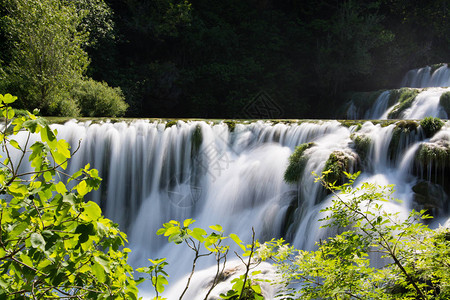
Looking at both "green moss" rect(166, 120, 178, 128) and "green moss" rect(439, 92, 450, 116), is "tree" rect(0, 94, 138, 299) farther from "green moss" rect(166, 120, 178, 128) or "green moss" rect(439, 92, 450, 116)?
"green moss" rect(439, 92, 450, 116)

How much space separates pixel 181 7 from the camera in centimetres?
2180

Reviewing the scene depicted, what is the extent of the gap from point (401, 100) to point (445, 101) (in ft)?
7.97

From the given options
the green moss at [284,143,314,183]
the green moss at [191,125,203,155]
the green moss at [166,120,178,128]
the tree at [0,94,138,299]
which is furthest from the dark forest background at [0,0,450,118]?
the tree at [0,94,138,299]

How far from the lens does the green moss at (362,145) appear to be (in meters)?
7.32

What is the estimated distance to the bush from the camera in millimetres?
14484

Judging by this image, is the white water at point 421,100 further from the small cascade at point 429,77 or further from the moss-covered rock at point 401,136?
the moss-covered rock at point 401,136

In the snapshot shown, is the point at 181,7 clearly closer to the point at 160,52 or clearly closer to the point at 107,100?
the point at 160,52

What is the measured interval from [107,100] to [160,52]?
922 cm

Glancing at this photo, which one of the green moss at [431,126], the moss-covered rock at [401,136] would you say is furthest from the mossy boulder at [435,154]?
the moss-covered rock at [401,136]

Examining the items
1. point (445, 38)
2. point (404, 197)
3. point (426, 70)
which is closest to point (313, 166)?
point (404, 197)

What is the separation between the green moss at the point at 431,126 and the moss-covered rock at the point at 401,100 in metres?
8.29


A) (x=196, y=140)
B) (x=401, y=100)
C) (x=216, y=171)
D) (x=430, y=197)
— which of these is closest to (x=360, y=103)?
(x=401, y=100)

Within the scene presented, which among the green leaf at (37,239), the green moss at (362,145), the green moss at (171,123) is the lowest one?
the green moss at (171,123)

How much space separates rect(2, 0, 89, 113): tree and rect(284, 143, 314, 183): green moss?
30.9ft
